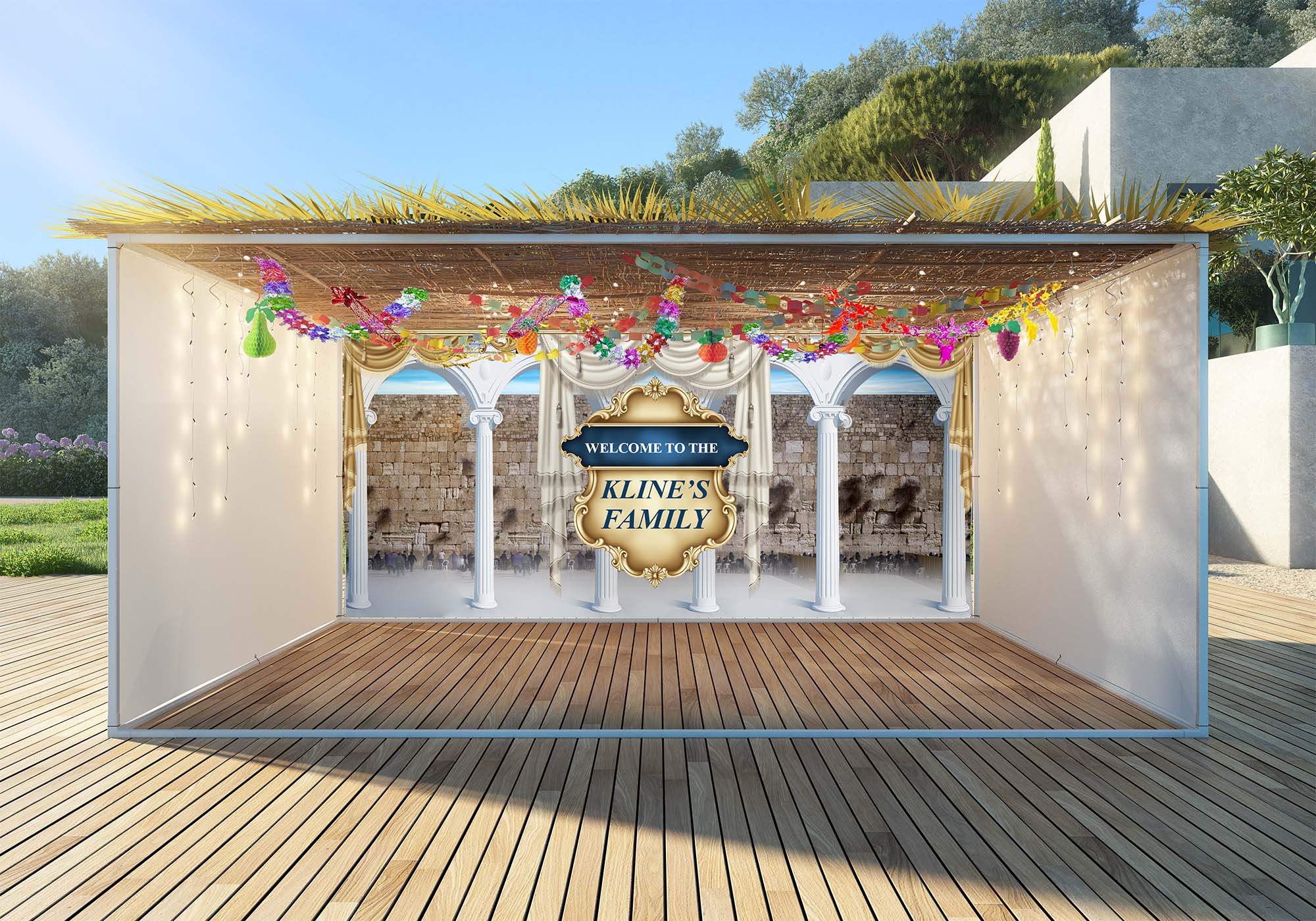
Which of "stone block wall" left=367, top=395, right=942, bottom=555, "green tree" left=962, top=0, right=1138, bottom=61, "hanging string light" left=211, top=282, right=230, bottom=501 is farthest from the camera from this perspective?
"green tree" left=962, top=0, right=1138, bottom=61

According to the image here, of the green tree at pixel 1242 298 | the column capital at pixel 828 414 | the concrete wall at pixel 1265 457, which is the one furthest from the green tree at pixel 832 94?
the column capital at pixel 828 414

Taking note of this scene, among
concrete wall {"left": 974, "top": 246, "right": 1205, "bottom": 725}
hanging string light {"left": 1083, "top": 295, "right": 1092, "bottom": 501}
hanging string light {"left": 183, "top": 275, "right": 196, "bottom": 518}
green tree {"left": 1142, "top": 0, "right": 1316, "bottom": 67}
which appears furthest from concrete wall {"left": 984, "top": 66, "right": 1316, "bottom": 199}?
green tree {"left": 1142, "top": 0, "right": 1316, "bottom": 67}

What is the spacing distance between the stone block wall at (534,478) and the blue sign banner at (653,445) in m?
6.20

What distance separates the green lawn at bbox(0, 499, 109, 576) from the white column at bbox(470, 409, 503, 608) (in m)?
4.58

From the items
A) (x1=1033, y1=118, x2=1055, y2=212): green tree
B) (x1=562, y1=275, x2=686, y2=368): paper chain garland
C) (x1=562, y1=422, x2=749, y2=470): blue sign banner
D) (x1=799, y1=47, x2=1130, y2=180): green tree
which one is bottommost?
(x1=562, y1=422, x2=749, y2=470): blue sign banner

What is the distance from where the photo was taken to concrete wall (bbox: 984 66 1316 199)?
11.0m

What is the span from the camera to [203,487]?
183 inches

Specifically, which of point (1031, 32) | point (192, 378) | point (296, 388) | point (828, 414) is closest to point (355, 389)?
point (296, 388)

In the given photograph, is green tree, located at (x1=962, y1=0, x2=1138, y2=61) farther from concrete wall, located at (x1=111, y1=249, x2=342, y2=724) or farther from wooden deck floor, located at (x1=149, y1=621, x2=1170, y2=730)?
concrete wall, located at (x1=111, y1=249, x2=342, y2=724)

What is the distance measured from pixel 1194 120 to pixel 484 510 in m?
11.6

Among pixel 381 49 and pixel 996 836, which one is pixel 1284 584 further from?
pixel 381 49

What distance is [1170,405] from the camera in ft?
13.5

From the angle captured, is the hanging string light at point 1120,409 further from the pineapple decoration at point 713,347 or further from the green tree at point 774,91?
the green tree at point 774,91

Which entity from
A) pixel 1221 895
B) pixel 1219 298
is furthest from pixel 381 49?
pixel 1221 895
